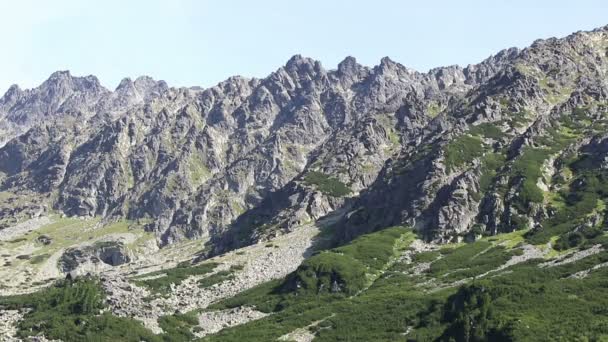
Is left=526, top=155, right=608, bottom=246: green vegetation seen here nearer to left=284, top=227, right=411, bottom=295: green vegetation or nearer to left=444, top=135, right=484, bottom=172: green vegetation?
left=444, top=135, right=484, bottom=172: green vegetation

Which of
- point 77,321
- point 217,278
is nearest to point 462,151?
point 217,278

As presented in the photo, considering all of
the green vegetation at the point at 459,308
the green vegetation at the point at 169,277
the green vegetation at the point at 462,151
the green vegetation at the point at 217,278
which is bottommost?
the green vegetation at the point at 459,308

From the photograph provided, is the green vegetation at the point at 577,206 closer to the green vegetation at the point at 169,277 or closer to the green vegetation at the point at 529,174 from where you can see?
the green vegetation at the point at 529,174

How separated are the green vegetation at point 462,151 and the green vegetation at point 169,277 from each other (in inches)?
2753

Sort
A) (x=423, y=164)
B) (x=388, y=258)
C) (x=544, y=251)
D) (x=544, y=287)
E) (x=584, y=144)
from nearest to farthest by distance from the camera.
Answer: (x=544, y=287) < (x=544, y=251) < (x=388, y=258) < (x=584, y=144) < (x=423, y=164)

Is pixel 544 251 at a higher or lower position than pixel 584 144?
lower

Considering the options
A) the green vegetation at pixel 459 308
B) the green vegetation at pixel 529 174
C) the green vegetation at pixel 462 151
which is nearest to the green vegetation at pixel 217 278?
the green vegetation at pixel 459 308

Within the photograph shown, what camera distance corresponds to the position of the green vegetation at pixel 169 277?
466 ft

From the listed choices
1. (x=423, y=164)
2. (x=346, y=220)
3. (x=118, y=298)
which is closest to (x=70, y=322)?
(x=118, y=298)

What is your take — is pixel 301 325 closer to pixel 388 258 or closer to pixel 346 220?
pixel 388 258

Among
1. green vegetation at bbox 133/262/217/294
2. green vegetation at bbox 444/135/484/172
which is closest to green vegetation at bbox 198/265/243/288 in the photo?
green vegetation at bbox 133/262/217/294

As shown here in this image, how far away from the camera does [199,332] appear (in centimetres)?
10725

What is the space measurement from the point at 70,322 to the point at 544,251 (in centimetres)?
8411

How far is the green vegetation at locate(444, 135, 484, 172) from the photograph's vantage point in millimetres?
180125
